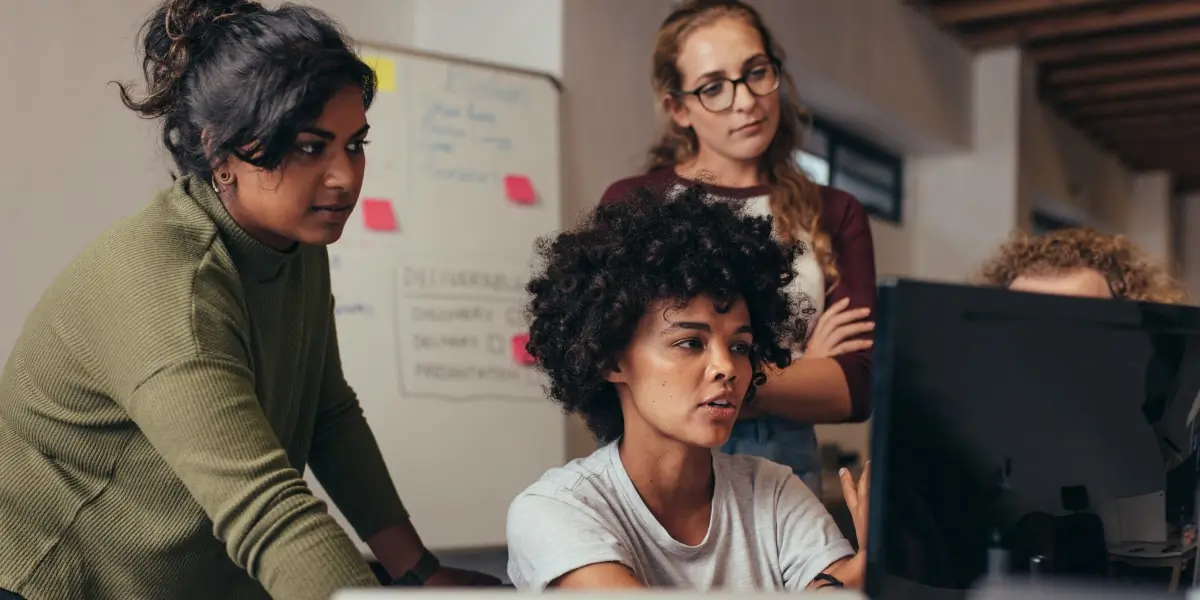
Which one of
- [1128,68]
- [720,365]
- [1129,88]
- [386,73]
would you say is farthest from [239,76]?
[1129,88]

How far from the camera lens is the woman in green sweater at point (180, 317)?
104cm

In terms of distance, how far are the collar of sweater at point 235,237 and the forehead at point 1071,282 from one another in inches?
57.5

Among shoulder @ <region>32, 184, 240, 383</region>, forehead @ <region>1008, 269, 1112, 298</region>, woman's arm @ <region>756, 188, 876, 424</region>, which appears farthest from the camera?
forehead @ <region>1008, 269, 1112, 298</region>

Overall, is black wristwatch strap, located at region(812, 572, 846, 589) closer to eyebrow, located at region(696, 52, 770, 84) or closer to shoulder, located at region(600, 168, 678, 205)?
shoulder, located at region(600, 168, 678, 205)

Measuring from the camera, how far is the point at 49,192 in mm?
2312

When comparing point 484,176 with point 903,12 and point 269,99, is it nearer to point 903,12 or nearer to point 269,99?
point 269,99

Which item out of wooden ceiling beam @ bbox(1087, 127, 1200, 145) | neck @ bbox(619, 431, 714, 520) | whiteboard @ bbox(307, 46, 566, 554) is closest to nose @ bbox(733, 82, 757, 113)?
neck @ bbox(619, 431, 714, 520)

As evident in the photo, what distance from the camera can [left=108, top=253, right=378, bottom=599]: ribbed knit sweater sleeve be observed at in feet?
3.10

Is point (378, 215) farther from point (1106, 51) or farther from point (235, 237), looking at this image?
point (1106, 51)

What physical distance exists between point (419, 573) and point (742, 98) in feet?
2.90

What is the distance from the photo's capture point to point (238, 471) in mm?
975

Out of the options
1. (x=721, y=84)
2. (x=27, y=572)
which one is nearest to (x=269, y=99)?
(x=27, y=572)

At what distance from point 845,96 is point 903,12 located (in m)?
0.71

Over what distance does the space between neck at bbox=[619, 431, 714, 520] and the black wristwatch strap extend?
14cm
